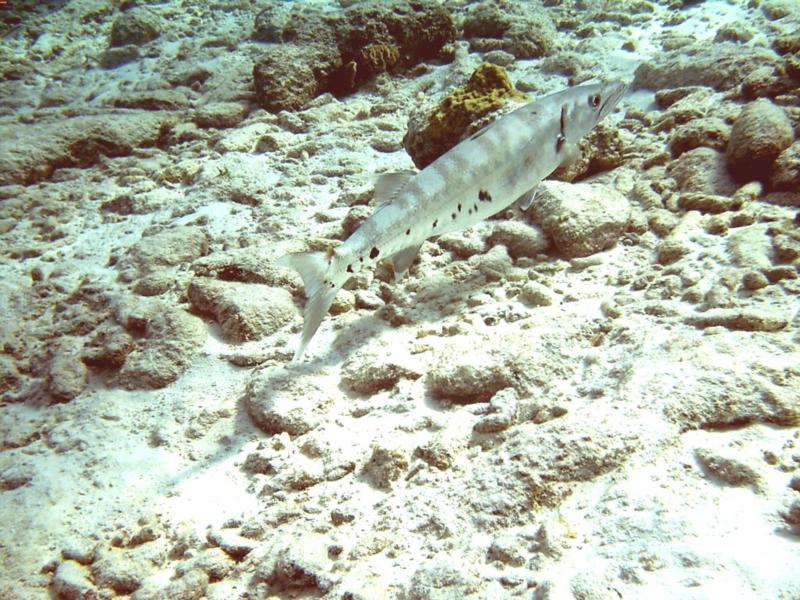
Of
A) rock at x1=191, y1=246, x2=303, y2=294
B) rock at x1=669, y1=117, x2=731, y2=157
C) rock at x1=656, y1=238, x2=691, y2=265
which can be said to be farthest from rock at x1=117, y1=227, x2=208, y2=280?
rock at x1=669, y1=117, x2=731, y2=157

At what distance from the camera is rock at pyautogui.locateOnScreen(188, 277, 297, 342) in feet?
12.1

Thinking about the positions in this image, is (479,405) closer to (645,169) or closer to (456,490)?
(456,490)

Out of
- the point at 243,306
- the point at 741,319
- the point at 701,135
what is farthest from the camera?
the point at 701,135

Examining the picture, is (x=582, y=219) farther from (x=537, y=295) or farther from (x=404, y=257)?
(x=404, y=257)

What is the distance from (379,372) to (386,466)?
73cm

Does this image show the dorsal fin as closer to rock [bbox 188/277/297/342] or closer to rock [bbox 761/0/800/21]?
rock [bbox 188/277/297/342]

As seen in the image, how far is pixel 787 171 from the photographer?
3.58 metres

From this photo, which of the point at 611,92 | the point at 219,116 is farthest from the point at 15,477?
the point at 219,116

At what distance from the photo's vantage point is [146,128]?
6.96 metres

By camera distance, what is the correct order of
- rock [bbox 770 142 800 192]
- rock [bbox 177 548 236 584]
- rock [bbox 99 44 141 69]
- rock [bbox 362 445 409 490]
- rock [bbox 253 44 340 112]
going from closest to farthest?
1. rock [bbox 177 548 236 584]
2. rock [bbox 362 445 409 490]
3. rock [bbox 770 142 800 192]
4. rock [bbox 253 44 340 112]
5. rock [bbox 99 44 141 69]

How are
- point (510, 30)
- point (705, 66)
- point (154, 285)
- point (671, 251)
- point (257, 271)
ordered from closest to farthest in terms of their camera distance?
point (671, 251) < point (257, 271) < point (154, 285) < point (705, 66) < point (510, 30)

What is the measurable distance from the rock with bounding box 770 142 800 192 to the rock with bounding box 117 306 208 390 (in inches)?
170

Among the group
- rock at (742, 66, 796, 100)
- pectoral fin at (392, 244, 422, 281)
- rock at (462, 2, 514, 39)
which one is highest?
rock at (462, 2, 514, 39)

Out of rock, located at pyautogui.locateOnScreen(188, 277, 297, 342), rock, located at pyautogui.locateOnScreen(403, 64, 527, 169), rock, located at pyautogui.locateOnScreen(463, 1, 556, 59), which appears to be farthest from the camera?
rock, located at pyautogui.locateOnScreen(463, 1, 556, 59)
